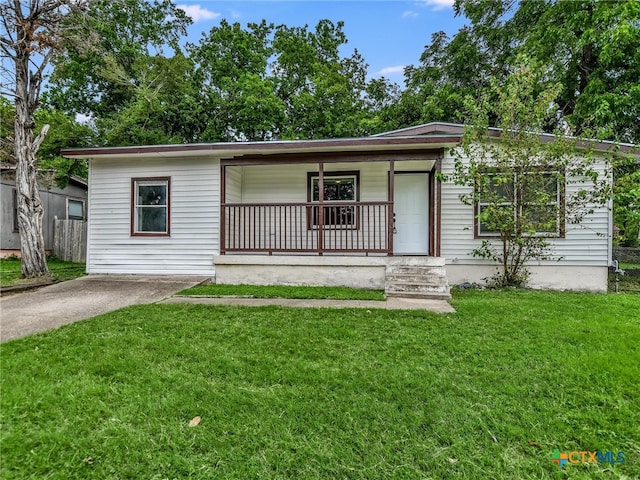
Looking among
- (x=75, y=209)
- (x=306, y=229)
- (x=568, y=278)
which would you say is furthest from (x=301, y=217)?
(x=75, y=209)

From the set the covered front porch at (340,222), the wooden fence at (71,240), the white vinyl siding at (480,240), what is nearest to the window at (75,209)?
the wooden fence at (71,240)

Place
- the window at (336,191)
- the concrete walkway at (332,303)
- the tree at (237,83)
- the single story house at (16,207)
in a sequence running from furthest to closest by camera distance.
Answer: the tree at (237,83) → the single story house at (16,207) → the window at (336,191) → the concrete walkway at (332,303)

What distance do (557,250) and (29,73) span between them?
11318 mm

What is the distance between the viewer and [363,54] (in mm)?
20594

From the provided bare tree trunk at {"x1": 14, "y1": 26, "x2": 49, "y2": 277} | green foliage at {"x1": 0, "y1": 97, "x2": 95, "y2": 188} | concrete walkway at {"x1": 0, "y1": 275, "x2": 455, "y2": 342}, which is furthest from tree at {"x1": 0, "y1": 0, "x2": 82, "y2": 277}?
green foliage at {"x1": 0, "y1": 97, "x2": 95, "y2": 188}

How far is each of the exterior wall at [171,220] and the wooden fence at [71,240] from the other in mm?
3788

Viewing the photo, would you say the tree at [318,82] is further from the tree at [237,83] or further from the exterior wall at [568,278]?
the exterior wall at [568,278]

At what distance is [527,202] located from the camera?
20.6 ft

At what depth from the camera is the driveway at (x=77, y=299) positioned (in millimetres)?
4094

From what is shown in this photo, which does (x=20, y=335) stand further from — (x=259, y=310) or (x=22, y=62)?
(x=22, y=62)

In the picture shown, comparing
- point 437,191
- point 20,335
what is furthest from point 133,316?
point 437,191

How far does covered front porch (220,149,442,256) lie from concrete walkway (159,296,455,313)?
1884 mm

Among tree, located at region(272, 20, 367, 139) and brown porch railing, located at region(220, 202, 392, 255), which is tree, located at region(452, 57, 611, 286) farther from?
tree, located at region(272, 20, 367, 139)

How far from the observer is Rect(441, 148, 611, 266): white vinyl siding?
6.64 meters
